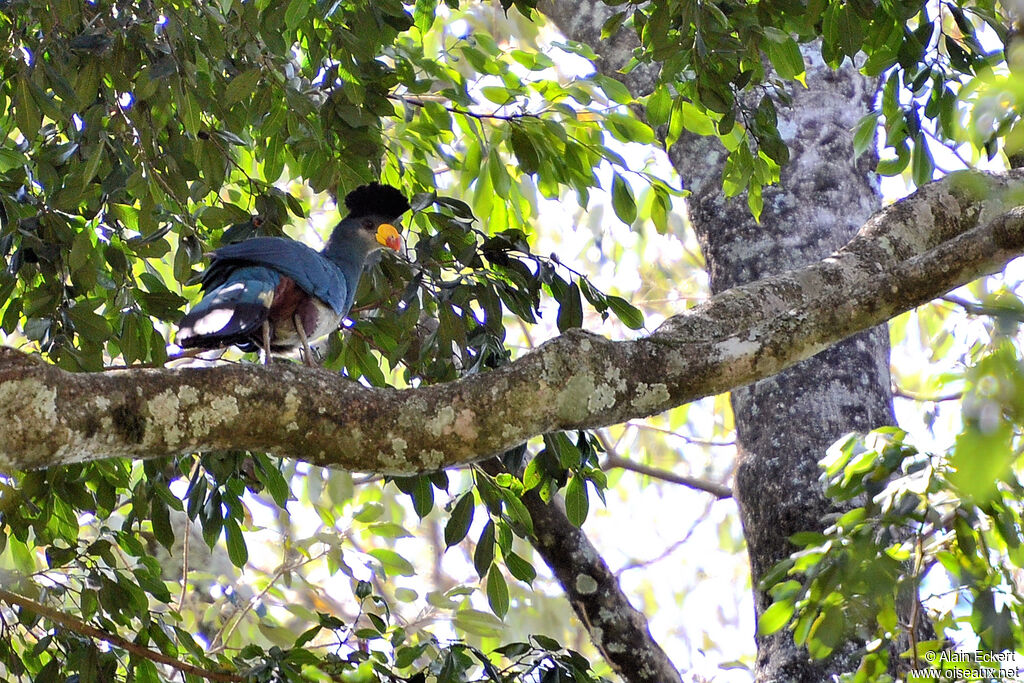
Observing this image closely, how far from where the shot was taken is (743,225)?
4180 millimetres

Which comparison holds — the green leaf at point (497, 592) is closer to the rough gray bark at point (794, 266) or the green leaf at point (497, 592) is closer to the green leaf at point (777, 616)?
the green leaf at point (777, 616)

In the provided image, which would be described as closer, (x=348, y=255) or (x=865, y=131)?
(x=865, y=131)

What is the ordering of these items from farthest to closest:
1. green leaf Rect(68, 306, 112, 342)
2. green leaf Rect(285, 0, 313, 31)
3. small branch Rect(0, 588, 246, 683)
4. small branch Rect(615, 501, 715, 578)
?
small branch Rect(615, 501, 715, 578) < green leaf Rect(68, 306, 112, 342) < small branch Rect(0, 588, 246, 683) < green leaf Rect(285, 0, 313, 31)

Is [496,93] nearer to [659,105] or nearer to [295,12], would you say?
[659,105]

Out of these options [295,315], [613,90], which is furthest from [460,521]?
[613,90]

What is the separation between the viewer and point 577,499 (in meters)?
2.75

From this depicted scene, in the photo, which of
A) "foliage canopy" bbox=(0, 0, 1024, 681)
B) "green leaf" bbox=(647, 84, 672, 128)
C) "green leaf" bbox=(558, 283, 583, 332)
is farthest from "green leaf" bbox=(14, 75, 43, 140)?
"green leaf" bbox=(647, 84, 672, 128)

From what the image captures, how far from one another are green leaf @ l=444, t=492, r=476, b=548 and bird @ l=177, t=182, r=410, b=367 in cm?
52

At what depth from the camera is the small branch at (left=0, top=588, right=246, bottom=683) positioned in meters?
2.49

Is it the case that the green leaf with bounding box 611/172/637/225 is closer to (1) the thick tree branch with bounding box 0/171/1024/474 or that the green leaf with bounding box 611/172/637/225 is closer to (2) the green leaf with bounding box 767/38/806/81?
(2) the green leaf with bounding box 767/38/806/81

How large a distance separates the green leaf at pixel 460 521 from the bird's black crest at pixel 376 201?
1.08 metres

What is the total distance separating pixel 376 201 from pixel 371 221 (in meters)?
0.10

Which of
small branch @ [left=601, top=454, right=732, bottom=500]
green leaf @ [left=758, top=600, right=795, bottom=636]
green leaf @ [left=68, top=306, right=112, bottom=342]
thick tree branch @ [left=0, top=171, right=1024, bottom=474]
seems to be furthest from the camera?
small branch @ [left=601, top=454, right=732, bottom=500]

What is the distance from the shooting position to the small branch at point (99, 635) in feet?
8.18
